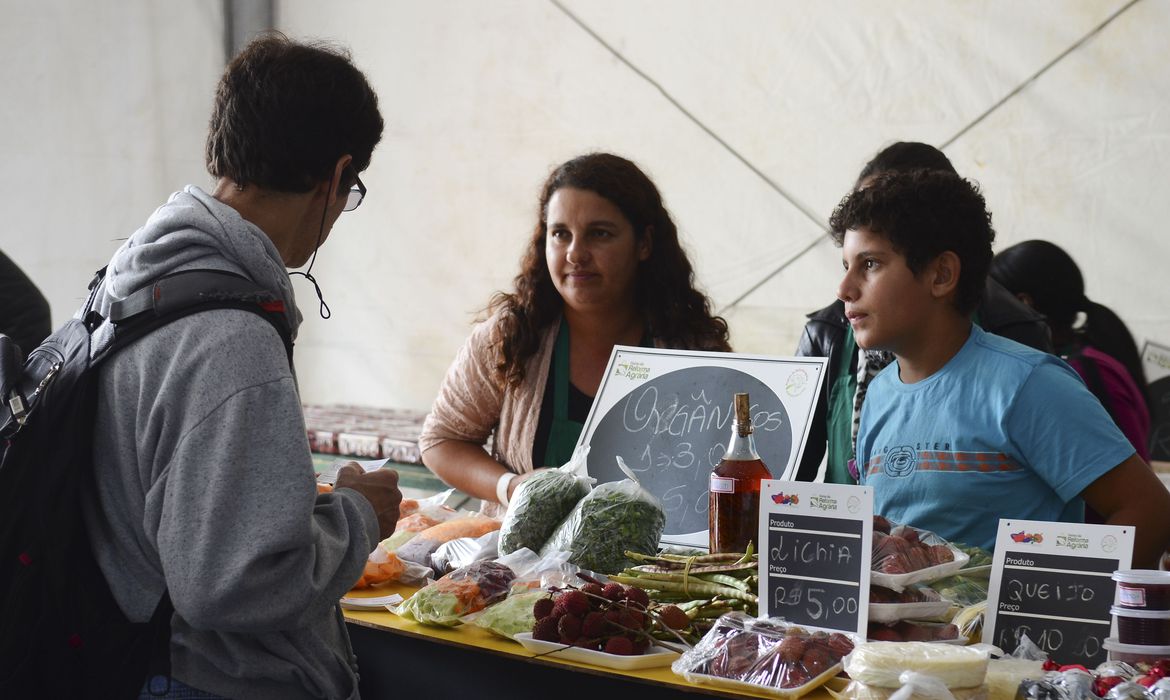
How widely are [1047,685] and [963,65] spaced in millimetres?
3070

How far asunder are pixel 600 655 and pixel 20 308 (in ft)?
7.39

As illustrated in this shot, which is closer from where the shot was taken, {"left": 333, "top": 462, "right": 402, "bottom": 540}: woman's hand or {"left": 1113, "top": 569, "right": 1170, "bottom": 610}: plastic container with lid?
{"left": 1113, "top": 569, "right": 1170, "bottom": 610}: plastic container with lid

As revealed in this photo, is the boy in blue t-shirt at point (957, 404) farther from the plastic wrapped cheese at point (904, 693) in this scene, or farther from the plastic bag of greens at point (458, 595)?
the plastic bag of greens at point (458, 595)

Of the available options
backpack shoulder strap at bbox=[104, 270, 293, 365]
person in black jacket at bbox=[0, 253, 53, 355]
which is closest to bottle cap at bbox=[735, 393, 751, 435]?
backpack shoulder strap at bbox=[104, 270, 293, 365]

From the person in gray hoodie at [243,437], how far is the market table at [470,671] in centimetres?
24

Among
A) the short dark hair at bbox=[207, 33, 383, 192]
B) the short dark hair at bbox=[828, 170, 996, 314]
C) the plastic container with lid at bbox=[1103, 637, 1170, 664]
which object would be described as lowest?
the plastic container with lid at bbox=[1103, 637, 1170, 664]

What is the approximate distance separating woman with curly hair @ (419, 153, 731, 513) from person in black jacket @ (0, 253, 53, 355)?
1169 millimetres

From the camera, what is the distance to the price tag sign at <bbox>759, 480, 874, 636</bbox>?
164cm

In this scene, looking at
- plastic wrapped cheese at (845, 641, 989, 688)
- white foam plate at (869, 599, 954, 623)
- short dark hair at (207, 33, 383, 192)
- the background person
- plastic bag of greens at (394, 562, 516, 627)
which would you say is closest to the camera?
plastic wrapped cheese at (845, 641, 989, 688)

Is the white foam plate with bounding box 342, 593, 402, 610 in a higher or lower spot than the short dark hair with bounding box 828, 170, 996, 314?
lower

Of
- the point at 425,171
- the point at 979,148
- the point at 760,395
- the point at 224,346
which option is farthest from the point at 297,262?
the point at 425,171

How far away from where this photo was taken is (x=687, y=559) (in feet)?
6.27

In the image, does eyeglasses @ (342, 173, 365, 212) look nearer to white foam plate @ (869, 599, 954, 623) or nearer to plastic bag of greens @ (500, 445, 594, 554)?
plastic bag of greens @ (500, 445, 594, 554)

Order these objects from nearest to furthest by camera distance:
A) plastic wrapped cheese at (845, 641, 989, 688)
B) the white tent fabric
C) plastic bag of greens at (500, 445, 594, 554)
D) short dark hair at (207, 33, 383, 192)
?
plastic wrapped cheese at (845, 641, 989, 688) → short dark hair at (207, 33, 383, 192) → plastic bag of greens at (500, 445, 594, 554) → the white tent fabric
